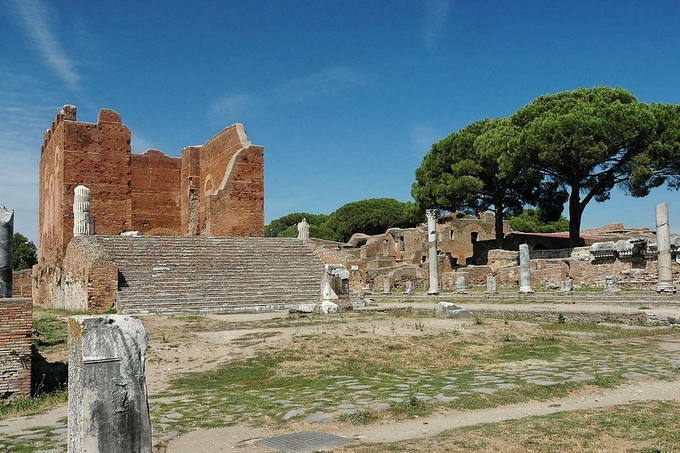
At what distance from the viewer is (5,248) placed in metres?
8.48

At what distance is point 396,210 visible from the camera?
217 feet

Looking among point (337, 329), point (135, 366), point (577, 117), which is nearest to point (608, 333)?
point (337, 329)

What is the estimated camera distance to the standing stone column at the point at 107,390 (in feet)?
10.6

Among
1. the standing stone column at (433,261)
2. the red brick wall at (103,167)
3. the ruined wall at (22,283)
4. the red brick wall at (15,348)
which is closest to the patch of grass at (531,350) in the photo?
the red brick wall at (15,348)

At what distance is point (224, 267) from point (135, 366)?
17602 millimetres

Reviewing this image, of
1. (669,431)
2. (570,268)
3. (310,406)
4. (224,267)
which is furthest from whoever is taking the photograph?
(570,268)

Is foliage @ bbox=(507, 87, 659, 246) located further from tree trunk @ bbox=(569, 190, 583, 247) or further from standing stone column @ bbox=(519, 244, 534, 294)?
standing stone column @ bbox=(519, 244, 534, 294)

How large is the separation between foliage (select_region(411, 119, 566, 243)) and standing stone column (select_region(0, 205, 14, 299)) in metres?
29.5

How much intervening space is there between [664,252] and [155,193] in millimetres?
25525

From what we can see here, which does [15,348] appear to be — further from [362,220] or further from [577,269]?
[362,220]

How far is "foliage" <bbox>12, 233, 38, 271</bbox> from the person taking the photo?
55.7 meters

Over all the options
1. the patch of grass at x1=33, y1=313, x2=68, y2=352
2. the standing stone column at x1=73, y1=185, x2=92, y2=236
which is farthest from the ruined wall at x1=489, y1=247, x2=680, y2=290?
the patch of grass at x1=33, y1=313, x2=68, y2=352

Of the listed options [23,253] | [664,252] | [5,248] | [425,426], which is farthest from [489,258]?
[23,253]

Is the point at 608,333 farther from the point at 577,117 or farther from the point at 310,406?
the point at 577,117
